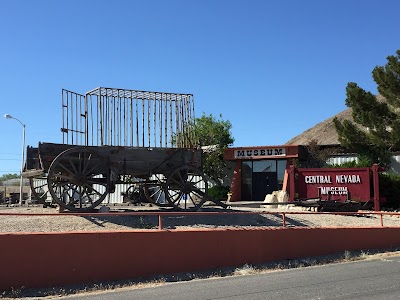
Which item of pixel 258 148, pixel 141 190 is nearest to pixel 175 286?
pixel 141 190

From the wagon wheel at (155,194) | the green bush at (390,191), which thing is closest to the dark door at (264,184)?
the green bush at (390,191)

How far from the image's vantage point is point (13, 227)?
11.8 m

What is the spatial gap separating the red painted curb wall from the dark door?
58.2ft

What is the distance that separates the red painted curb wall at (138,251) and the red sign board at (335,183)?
9.27 metres

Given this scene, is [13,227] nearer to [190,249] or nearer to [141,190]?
[190,249]

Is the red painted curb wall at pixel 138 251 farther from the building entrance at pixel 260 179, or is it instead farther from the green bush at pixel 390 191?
the building entrance at pixel 260 179

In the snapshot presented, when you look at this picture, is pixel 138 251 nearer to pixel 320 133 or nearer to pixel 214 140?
pixel 214 140

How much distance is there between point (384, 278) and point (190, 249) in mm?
3817

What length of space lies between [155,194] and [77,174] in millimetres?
4109

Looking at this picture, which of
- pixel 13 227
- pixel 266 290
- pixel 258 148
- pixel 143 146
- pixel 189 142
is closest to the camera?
pixel 266 290

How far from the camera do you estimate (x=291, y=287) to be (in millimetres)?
8164

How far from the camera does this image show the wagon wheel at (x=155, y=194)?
16.6 meters

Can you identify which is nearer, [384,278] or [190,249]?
→ [384,278]

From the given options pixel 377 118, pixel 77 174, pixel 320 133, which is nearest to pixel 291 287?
pixel 77 174
